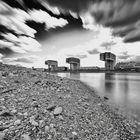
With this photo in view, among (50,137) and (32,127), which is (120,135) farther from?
(32,127)

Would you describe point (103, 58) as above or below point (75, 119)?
above

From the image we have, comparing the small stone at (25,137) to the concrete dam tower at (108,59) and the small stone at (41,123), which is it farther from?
the concrete dam tower at (108,59)

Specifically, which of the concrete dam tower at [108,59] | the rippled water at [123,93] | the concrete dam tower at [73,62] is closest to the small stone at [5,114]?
the rippled water at [123,93]

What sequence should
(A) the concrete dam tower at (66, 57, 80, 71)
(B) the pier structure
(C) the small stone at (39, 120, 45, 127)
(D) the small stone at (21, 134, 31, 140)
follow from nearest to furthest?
1. (D) the small stone at (21, 134, 31, 140)
2. (C) the small stone at (39, 120, 45, 127)
3. (B) the pier structure
4. (A) the concrete dam tower at (66, 57, 80, 71)

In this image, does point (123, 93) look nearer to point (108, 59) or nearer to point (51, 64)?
point (108, 59)

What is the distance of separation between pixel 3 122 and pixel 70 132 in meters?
2.00

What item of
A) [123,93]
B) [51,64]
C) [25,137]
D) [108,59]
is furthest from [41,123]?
[51,64]

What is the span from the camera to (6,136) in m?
2.09

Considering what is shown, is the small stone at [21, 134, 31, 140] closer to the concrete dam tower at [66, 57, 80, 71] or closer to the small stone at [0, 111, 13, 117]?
the small stone at [0, 111, 13, 117]

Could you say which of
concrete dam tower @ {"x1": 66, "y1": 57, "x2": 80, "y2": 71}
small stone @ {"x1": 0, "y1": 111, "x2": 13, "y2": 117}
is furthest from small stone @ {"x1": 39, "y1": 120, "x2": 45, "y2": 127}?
concrete dam tower @ {"x1": 66, "y1": 57, "x2": 80, "y2": 71}

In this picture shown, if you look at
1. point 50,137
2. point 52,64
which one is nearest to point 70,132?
point 50,137

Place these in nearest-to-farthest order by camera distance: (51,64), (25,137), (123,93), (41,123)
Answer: (25,137) < (41,123) < (123,93) < (51,64)

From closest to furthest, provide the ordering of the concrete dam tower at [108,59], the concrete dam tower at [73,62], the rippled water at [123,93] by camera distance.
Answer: the rippled water at [123,93] → the concrete dam tower at [108,59] → the concrete dam tower at [73,62]

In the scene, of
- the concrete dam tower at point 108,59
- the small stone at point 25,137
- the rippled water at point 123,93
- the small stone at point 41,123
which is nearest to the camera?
the small stone at point 25,137
